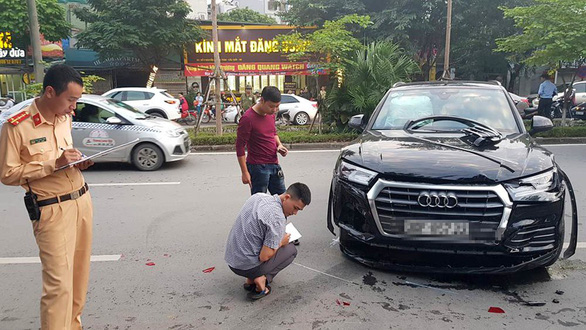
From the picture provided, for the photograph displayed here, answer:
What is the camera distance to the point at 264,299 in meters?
3.49

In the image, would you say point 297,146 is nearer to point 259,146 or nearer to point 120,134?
point 120,134

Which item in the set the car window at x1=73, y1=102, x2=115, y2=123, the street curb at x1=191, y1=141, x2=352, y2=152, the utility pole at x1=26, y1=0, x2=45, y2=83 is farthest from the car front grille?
the utility pole at x1=26, y1=0, x2=45, y2=83

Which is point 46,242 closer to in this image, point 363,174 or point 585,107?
point 363,174

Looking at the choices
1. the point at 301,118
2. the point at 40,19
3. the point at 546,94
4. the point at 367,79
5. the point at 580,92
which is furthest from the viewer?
the point at 40,19

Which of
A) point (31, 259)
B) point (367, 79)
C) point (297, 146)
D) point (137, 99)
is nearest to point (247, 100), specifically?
point (297, 146)

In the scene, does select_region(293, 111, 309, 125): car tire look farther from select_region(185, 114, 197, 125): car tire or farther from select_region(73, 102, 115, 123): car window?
select_region(73, 102, 115, 123): car window

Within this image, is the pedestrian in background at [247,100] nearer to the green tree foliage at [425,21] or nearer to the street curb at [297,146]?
the street curb at [297,146]

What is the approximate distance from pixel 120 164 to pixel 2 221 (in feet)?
12.6

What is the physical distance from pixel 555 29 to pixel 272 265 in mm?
11450

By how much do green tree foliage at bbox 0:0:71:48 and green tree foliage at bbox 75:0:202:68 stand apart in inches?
51.1

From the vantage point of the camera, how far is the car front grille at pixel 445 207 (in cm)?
326

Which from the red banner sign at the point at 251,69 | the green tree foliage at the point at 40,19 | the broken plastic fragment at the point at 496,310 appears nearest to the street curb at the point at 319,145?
the broken plastic fragment at the point at 496,310

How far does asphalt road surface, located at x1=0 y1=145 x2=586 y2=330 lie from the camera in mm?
3152

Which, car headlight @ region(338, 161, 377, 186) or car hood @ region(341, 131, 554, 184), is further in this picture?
car headlight @ region(338, 161, 377, 186)
